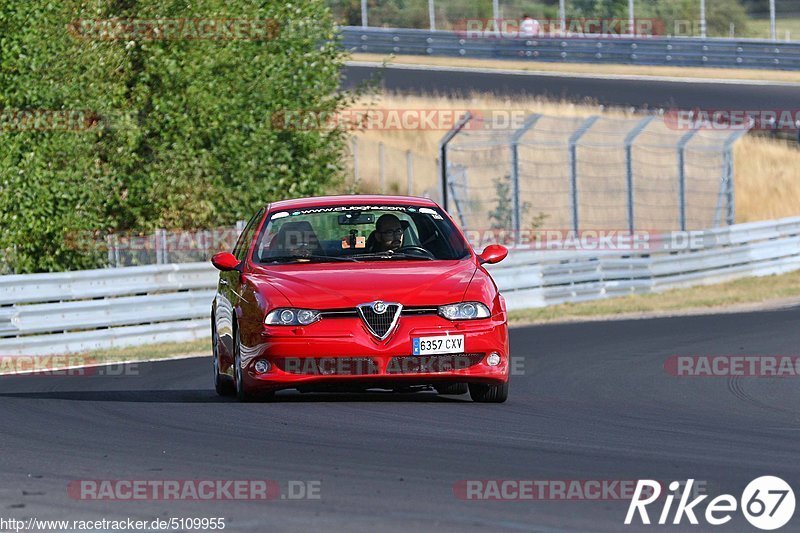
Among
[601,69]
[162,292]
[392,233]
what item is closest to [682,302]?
[162,292]

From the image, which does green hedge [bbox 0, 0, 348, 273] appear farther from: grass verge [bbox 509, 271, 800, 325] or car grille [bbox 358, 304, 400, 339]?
car grille [bbox 358, 304, 400, 339]

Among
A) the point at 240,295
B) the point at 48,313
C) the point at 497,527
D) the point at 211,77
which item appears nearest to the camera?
the point at 497,527

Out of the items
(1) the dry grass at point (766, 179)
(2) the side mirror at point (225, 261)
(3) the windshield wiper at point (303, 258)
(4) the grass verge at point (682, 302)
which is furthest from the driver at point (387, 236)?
(1) the dry grass at point (766, 179)

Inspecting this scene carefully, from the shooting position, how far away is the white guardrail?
696 inches

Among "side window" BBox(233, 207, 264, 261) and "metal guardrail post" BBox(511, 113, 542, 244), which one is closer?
"side window" BBox(233, 207, 264, 261)

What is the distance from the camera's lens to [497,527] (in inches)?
234

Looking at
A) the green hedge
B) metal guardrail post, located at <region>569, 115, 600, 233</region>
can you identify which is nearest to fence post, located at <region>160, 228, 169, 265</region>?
the green hedge

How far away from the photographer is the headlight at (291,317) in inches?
390

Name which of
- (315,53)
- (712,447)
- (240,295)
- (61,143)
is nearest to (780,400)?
(712,447)

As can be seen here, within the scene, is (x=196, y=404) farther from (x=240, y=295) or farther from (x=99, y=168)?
(x=99, y=168)

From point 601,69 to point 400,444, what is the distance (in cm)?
3880

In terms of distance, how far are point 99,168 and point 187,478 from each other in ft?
50.7

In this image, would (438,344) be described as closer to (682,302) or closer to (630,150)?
(682,302)

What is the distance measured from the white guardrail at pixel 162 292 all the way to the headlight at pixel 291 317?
817 cm
